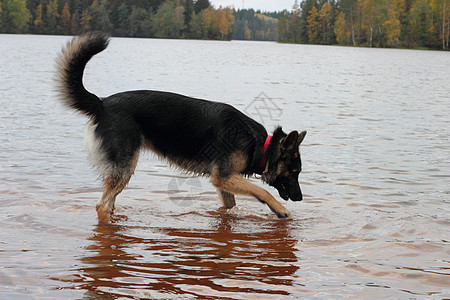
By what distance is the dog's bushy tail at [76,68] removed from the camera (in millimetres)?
6191

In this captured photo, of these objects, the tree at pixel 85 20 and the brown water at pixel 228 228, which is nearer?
the brown water at pixel 228 228

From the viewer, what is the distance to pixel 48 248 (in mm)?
5258

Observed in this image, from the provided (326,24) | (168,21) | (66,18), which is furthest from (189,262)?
(168,21)

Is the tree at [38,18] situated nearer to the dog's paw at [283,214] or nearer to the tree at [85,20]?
the tree at [85,20]

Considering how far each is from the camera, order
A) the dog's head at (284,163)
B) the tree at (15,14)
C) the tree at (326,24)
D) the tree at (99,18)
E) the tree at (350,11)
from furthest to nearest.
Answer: the tree at (326,24)
the tree at (99,18)
the tree at (15,14)
the tree at (350,11)
the dog's head at (284,163)

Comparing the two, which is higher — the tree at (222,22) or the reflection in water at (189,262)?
the tree at (222,22)

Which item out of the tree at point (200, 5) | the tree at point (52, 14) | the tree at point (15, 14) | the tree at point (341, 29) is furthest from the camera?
the tree at point (200, 5)

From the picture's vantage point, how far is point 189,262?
16.3ft

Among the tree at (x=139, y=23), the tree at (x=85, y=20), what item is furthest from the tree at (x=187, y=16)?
the tree at (x=85, y=20)

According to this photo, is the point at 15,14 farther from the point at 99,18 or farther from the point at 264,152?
the point at 264,152

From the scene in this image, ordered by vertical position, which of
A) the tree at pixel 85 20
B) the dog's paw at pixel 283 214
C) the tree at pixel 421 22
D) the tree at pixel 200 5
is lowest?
the dog's paw at pixel 283 214

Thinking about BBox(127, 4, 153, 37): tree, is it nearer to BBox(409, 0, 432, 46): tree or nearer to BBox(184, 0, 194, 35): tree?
BBox(184, 0, 194, 35): tree

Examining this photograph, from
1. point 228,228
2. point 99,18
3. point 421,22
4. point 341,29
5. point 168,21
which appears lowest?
point 228,228

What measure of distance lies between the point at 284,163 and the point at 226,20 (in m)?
174
